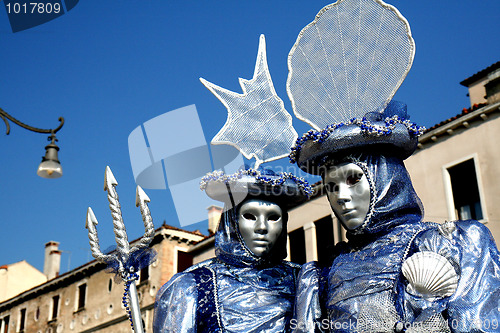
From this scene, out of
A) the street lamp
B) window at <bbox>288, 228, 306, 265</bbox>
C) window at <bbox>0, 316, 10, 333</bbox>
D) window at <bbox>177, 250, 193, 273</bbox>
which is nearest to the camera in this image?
the street lamp

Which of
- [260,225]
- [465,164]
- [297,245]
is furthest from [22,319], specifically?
[260,225]

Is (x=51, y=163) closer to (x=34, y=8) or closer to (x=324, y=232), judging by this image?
(x=34, y=8)

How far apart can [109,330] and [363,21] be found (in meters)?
21.2

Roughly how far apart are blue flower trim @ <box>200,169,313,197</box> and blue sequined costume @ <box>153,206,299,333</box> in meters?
0.22

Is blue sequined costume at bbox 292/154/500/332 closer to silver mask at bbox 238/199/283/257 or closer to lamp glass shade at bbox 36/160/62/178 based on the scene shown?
silver mask at bbox 238/199/283/257

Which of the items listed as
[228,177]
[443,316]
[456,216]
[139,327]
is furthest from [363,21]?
[456,216]

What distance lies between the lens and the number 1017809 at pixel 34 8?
5.02m

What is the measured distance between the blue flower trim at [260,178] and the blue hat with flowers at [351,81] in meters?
0.21

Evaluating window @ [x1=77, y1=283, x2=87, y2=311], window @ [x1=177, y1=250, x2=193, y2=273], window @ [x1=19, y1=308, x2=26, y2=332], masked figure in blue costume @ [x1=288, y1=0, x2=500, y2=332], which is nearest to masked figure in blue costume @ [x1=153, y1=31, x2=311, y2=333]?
masked figure in blue costume @ [x1=288, y1=0, x2=500, y2=332]

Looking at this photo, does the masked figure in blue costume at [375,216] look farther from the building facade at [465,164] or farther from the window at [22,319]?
the window at [22,319]

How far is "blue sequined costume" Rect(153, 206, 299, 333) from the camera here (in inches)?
165

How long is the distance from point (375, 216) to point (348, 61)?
104 cm

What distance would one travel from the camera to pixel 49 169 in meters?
8.48

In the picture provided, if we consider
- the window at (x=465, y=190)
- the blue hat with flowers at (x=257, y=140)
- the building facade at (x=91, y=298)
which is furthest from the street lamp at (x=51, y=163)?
the building facade at (x=91, y=298)
